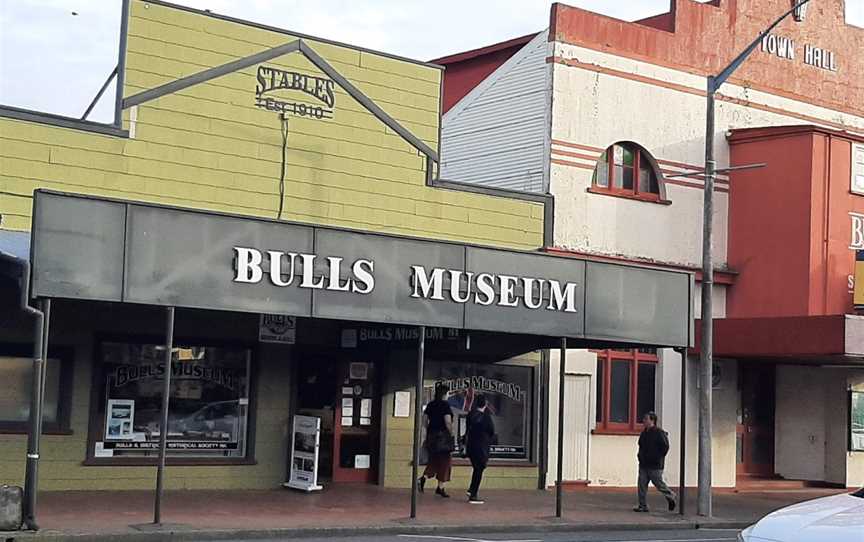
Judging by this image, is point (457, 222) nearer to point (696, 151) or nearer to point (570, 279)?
point (570, 279)

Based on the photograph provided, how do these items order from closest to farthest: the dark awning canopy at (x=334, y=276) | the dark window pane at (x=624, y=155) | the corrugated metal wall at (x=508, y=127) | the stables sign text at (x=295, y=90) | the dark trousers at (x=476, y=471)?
the dark awning canopy at (x=334, y=276)
the stables sign text at (x=295, y=90)
the dark trousers at (x=476, y=471)
the corrugated metal wall at (x=508, y=127)
the dark window pane at (x=624, y=155)

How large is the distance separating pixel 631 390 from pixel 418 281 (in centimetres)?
909

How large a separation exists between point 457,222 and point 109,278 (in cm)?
871

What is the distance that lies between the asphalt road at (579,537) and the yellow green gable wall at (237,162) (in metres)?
4.78

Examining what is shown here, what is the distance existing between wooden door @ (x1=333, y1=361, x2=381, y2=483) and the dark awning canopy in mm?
4136

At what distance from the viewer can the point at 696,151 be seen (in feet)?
88.2

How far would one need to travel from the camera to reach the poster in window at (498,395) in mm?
23172

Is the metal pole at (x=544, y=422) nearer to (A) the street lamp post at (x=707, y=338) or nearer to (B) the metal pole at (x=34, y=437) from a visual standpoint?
(A) the street lamp post at (x=707, y=338)

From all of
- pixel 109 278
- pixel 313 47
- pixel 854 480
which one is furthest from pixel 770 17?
pixel 109 278

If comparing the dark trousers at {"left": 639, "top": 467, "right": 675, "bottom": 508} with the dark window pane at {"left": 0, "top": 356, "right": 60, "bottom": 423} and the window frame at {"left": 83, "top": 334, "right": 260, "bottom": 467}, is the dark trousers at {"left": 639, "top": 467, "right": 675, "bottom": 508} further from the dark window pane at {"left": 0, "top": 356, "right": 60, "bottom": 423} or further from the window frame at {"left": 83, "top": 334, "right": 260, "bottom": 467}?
the dark window pane at {"left": 0, "top": 356, "right": 60, "bottom": 423}

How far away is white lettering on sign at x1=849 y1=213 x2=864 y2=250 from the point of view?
27.1 metres

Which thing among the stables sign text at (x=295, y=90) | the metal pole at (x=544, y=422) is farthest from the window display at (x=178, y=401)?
the metal pole at (x=544, y=422)

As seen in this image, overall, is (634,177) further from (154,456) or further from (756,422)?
(154,456)

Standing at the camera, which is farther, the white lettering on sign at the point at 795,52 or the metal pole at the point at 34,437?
the white lettering on sign at the point at 795,52
